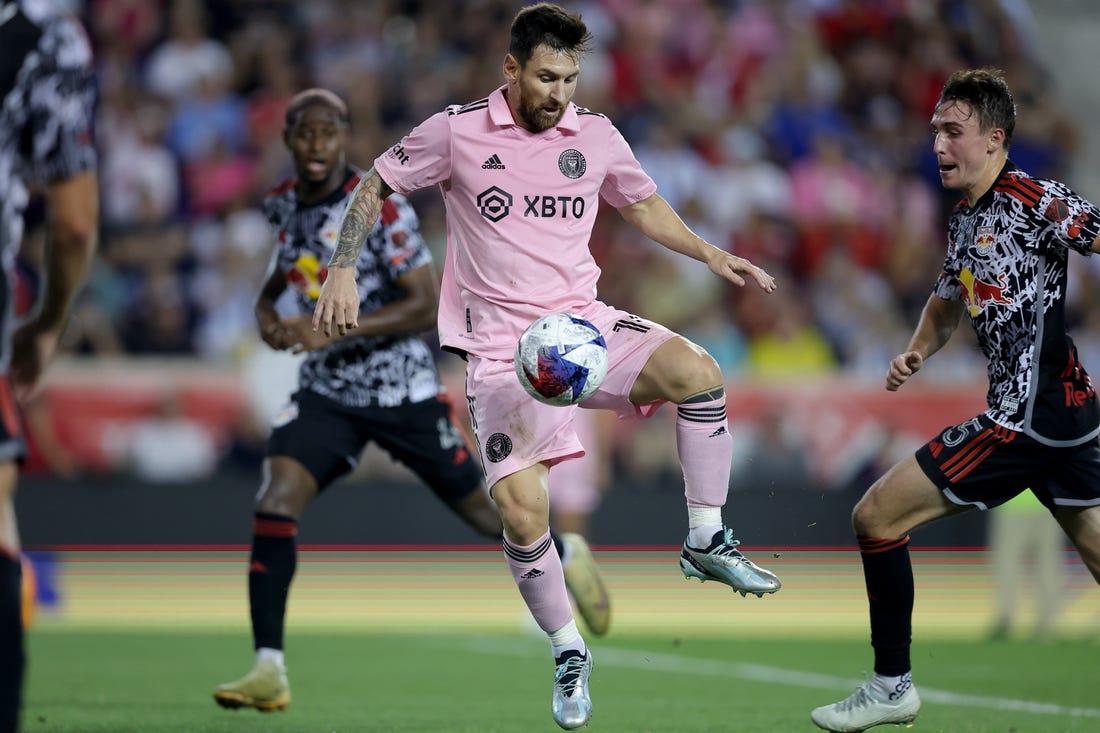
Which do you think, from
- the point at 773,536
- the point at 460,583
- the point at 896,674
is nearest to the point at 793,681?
the point at 773,536

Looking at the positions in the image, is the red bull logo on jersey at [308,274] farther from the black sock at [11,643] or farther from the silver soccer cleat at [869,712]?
the black sock at [11,643]

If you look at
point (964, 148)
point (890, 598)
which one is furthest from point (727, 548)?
point (964, 148)

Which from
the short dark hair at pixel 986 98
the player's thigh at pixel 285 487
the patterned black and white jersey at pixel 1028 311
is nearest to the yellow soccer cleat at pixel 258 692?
the player's thigh at pixel 285 487

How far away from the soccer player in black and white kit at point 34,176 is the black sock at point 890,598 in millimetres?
3480

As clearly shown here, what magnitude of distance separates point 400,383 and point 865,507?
2636 mm

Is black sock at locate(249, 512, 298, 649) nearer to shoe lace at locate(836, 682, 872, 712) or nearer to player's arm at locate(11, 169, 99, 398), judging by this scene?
shoe lace at locate(836, 682, 872, 712)

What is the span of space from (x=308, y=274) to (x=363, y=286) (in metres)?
0.32

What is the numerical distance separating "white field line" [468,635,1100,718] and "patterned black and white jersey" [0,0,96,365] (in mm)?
5359

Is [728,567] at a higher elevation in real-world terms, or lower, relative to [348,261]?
lower

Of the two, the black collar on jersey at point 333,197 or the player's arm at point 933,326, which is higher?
the black collar on jersey at point 333,197

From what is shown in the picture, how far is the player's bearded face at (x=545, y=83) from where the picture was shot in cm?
584

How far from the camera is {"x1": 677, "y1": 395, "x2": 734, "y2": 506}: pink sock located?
19.8 feet

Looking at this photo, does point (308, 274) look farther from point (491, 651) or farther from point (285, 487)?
point (491, 651)

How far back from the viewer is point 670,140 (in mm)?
17766
